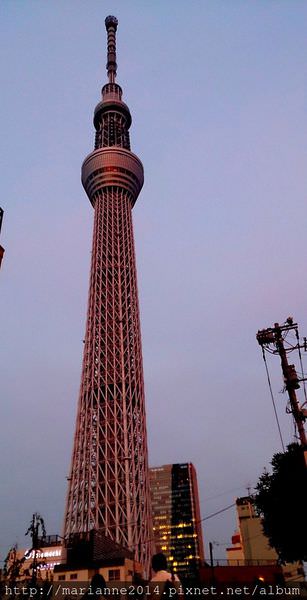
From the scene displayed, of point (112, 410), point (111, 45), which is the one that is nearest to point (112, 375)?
point (112, 410)

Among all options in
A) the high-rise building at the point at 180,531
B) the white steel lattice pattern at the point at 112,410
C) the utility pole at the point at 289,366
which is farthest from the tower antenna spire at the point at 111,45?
the high-rise building at the point at 180,531

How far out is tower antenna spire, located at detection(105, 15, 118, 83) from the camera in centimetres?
10461

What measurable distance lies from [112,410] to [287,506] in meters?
39.5

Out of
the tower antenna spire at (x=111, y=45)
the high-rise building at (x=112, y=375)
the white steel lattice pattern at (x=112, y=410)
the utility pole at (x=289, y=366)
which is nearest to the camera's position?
the utility pole at (x=289, y=366)

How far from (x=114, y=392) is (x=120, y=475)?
10.9 meters

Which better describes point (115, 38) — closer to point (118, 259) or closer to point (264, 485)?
point (118, 259)

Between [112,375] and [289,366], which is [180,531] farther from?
[289,366]

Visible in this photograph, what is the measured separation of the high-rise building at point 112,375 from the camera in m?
62.8

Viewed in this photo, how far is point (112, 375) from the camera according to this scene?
236 ft

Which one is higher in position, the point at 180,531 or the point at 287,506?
the point at 180,531

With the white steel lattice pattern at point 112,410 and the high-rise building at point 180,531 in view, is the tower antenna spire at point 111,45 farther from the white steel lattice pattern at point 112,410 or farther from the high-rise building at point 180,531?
the high-rise building at point 180,531

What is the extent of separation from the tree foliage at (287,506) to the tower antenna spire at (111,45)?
91.4 m

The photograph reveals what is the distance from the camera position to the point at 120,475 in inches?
2534

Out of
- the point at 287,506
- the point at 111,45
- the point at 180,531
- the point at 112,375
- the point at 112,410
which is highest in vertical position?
the point at 111,45
